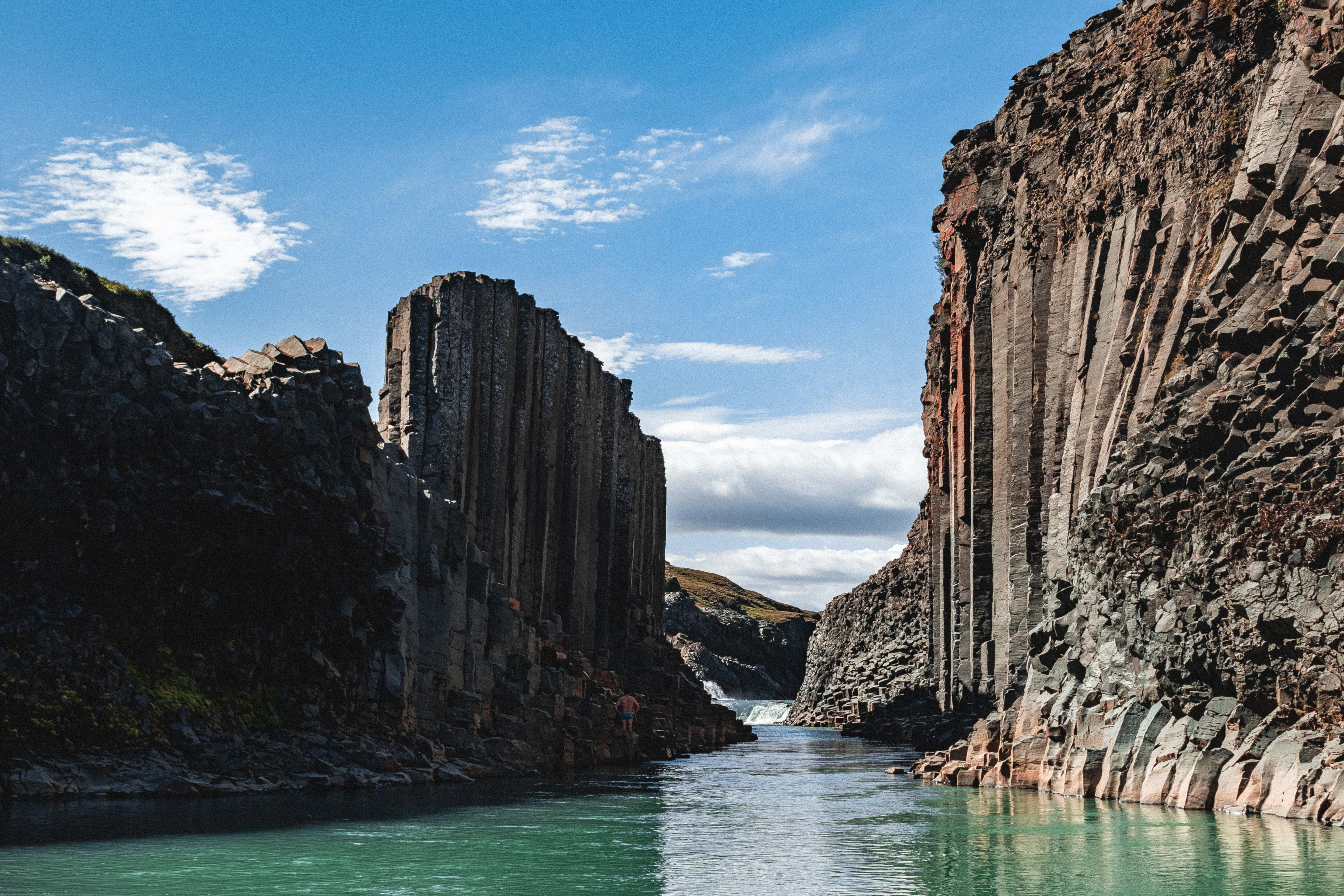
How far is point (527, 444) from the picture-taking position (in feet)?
196

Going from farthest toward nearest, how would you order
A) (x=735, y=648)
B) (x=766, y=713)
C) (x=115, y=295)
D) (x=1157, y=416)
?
1. (x=735, y=648)
2. (x=766, y=713)
3. (x=115, y=295)
4. (x=1157, y=416)

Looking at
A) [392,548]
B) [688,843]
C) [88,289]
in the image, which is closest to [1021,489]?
[392,548]

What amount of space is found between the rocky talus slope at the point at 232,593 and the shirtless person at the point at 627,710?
717 millimetres

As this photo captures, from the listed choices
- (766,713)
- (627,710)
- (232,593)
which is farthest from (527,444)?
(766,713)

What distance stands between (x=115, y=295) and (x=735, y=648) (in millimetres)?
148126

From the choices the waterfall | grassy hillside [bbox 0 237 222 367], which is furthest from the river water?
the waterfall

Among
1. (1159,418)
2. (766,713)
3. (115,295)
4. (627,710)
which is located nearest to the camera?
(1159,418)

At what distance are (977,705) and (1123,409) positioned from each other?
18279 millimetres

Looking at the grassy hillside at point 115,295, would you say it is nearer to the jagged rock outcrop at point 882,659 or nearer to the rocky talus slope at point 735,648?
the jagged rock outcrop at point 882,659

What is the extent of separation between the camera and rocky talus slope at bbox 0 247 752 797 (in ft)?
93.6

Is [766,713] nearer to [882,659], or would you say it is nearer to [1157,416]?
[882,659]

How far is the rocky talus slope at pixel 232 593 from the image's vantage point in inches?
1123

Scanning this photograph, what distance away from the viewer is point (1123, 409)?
126 feet

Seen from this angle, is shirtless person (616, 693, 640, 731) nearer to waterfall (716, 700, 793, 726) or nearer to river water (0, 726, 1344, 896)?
river water (0, 726, 1344, 896)
